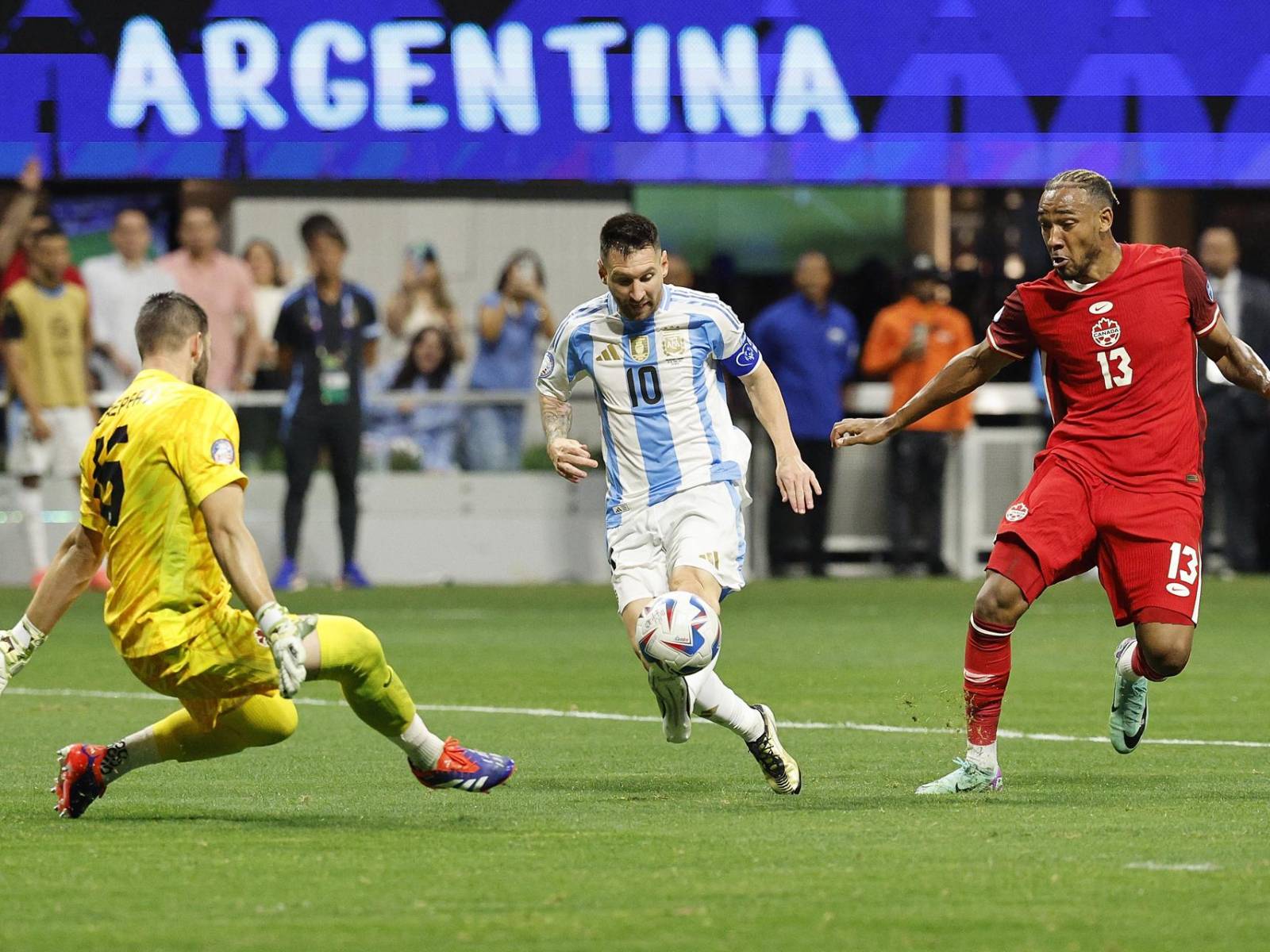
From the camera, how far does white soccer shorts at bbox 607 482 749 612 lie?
7852 mm

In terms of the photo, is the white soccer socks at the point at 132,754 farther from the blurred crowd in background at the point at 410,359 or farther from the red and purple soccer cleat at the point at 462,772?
the blurred crowd in background at the point at 410,359

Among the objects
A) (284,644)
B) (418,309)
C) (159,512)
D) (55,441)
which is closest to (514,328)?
(418,309)

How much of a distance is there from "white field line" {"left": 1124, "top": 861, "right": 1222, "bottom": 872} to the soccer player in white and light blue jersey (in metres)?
2.06

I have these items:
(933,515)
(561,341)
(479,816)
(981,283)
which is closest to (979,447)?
(933,515)

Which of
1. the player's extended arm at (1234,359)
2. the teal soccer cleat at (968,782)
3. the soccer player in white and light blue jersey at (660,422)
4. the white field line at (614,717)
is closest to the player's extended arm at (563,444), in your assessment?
the soccer player in white and light blue jersey at (660,422)

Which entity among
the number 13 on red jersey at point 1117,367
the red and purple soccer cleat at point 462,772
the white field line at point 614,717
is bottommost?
the white field line at point 614,717

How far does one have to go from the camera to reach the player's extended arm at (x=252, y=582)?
20.5ft

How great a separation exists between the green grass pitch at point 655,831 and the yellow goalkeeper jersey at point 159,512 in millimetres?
605

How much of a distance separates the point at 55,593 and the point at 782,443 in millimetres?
2470

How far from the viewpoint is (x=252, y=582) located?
20.7 ft

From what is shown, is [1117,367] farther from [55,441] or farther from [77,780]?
[55,441]

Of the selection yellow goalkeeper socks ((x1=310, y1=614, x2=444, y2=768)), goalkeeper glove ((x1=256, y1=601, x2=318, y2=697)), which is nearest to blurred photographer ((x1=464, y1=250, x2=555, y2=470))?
yellow goalkeeper socks ((x1=310, y1=614, x2=444, y2=768))

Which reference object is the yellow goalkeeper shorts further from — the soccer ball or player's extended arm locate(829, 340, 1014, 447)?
player's extended arm locate(829, 340, 1014, 447)

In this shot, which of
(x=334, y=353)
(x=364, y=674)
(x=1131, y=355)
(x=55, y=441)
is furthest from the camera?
(x=55, y=441)
